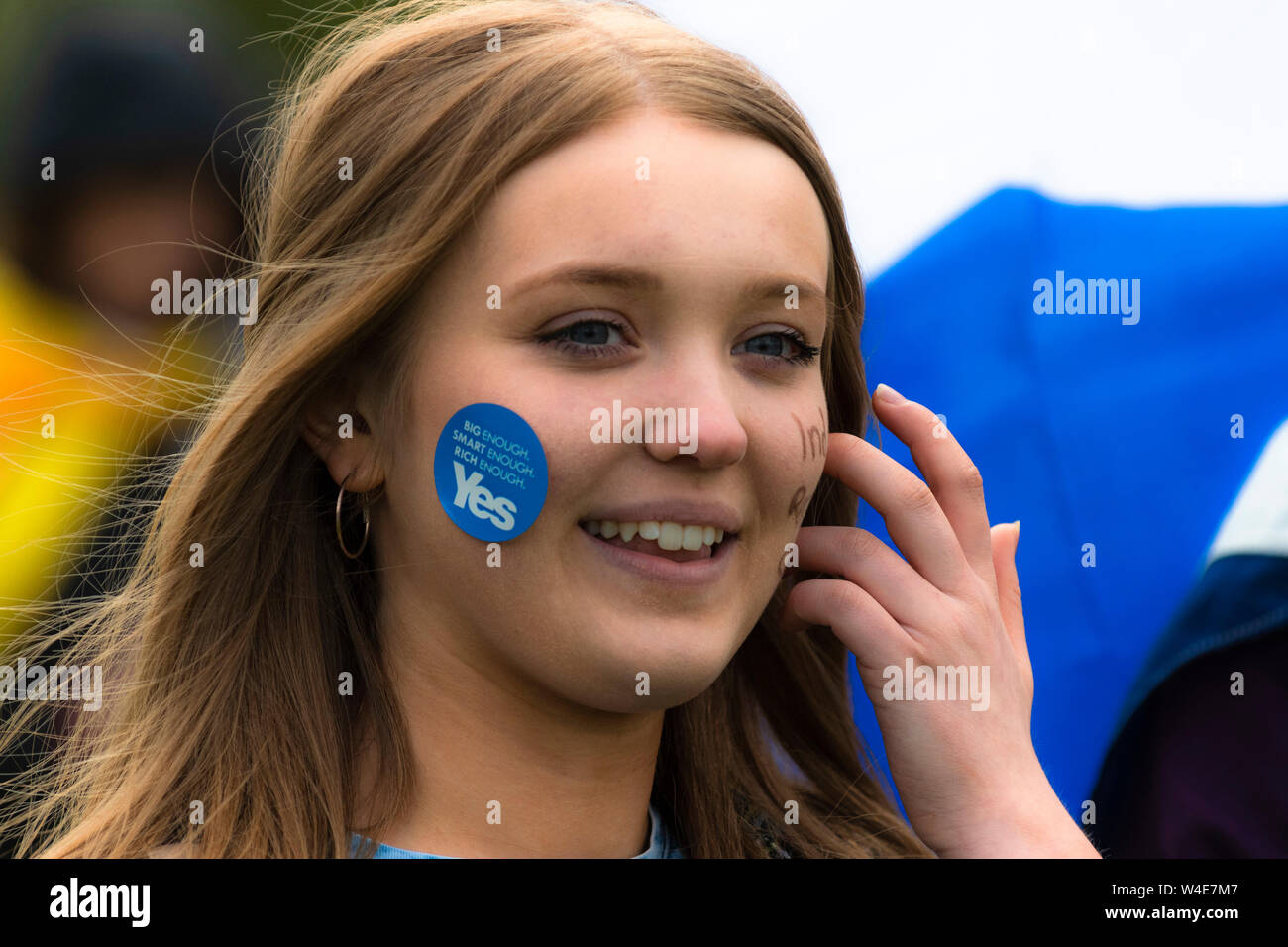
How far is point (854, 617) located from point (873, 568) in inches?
5.0

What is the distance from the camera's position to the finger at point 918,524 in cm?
280

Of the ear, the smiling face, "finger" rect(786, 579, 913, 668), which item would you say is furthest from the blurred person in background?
"finger" rect(786, 579, 913, 668)

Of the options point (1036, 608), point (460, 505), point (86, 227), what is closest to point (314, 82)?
point (460, 505)

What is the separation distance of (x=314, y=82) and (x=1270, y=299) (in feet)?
10.6

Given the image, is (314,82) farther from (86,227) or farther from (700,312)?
(86,227)

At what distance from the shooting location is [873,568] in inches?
111

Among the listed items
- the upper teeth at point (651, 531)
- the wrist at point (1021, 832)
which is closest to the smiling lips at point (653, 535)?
the upper teeth at point (651, 531)

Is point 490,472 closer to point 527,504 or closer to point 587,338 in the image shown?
point 527,504

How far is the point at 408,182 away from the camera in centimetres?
244

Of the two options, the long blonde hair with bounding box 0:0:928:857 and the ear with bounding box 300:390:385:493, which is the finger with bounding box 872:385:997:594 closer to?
the long blonde hair with bounding box 0:0:928:857

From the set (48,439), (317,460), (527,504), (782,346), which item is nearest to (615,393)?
(527,504)

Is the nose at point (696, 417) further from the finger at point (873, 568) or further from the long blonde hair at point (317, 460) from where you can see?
the finger at point (873, 568)

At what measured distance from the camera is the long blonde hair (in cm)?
239

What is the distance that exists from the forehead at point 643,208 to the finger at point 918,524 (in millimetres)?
617
